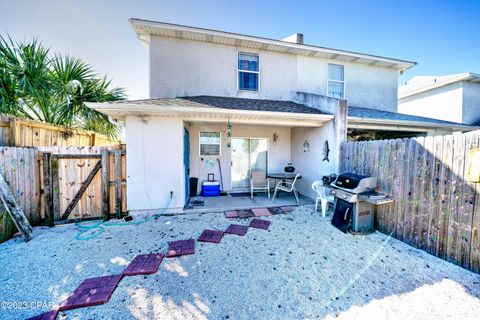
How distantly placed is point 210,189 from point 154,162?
2.50 metres

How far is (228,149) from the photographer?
24.4 feet

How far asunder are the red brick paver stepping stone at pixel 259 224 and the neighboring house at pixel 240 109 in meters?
2.10

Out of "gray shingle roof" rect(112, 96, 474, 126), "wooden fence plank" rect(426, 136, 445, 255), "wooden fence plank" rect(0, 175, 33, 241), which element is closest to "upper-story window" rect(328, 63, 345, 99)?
"gray shingle roof" rect(112, 96, 474, 126)

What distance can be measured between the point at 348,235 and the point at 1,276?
19.3 ft

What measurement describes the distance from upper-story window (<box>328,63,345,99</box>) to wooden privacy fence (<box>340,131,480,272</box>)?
485 cm

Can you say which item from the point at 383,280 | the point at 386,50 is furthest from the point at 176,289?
the point at 386,50

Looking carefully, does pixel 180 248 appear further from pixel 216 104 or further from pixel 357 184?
pixel 216 104

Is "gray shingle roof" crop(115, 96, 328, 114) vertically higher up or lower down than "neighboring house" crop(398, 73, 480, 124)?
lower down

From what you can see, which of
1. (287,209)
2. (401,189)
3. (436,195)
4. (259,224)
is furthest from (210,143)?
(436,195)

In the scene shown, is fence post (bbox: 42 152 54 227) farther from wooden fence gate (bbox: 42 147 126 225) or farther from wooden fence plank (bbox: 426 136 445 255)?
wooden fence plank (bbox: 426 136 445 255)

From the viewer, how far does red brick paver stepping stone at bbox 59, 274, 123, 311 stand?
6.99ft

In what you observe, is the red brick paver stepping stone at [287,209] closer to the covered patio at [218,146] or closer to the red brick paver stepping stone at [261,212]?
the covered patio at [218,146]

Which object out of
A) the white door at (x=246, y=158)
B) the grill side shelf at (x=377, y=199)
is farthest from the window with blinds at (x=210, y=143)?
the grill side shelf at (x=377, y=199)

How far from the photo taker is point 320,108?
242 inches
